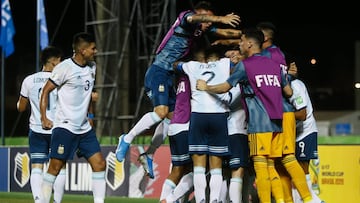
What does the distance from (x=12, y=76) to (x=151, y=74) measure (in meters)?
33.6

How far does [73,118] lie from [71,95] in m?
0.27

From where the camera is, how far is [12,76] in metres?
42.9

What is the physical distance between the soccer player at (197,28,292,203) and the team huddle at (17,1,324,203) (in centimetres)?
1

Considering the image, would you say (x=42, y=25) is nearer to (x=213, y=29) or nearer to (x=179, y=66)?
(x=213, y=29)

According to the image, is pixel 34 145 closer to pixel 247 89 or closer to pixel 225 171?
pixel 225 171

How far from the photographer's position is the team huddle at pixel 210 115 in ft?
31.2

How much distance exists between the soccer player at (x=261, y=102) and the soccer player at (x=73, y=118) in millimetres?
1419

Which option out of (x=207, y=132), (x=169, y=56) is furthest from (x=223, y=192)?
(x=169, y=56)

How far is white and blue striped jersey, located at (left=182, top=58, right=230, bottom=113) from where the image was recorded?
981 centimetres

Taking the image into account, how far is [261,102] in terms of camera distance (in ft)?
31.3

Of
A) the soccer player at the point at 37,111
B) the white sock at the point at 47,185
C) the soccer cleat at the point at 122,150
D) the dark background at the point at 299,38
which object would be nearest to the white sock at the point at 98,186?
the white sock at the point at 47,185

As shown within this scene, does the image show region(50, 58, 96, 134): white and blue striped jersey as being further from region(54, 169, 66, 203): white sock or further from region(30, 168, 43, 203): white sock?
region(30, 168, 43, 203): white sock

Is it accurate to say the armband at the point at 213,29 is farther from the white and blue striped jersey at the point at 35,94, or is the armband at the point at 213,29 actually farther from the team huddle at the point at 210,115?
the white and blue striped jersey at the point at 35,94

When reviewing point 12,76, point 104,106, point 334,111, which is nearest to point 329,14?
point 334,111
